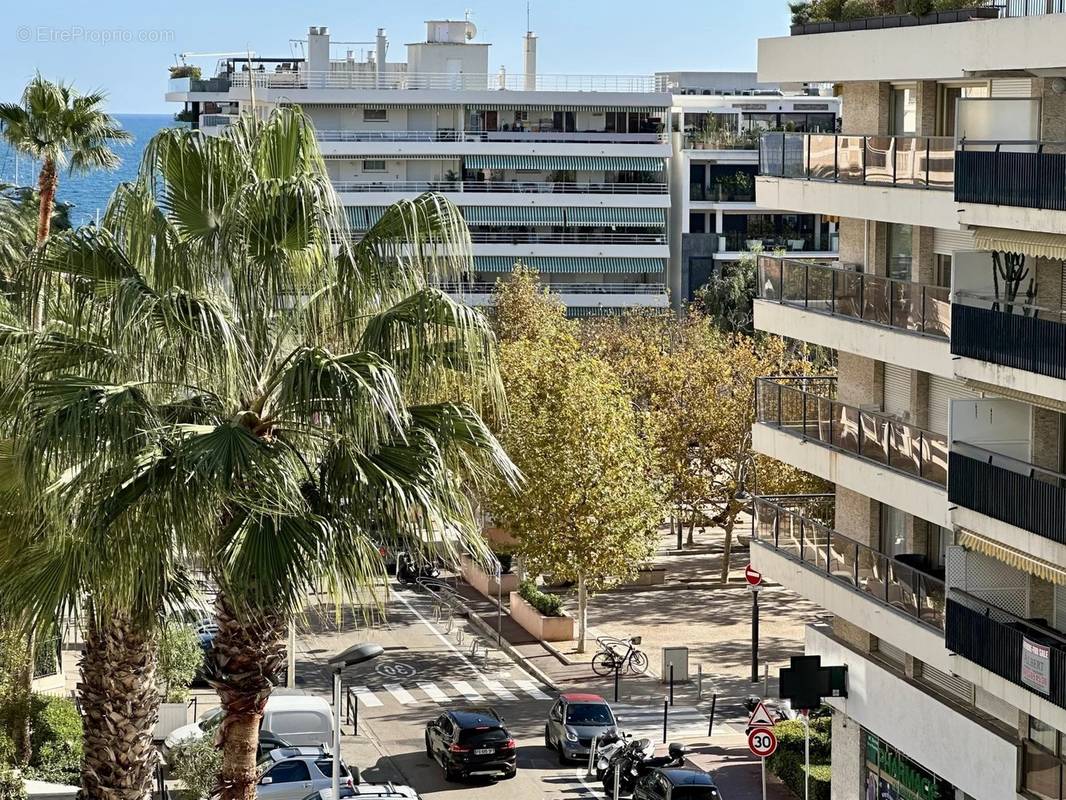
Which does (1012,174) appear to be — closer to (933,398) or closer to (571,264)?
(933,398)

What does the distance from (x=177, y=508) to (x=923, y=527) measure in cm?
1413

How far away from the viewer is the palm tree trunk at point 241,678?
1638 centimetres

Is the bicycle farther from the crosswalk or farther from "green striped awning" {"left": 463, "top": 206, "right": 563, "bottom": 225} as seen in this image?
"green striped awning" {"left": 463, "top": 206, "right": 563, "bottom": 225}

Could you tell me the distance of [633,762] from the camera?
106ft

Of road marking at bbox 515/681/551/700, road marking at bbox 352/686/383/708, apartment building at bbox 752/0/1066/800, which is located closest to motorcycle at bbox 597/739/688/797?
apartment building at bbox 752/0/1066/800

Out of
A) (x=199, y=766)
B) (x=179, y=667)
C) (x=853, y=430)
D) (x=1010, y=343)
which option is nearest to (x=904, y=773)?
(x=853, y=430)

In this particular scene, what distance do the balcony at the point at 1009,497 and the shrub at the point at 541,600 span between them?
23.4 m

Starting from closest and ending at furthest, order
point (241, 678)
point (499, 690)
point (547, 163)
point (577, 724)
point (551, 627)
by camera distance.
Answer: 1. point (241, 678)
2. point (577, 724)
3. point (499, 690)
4. point (551, 627)
5. point (547, 163)

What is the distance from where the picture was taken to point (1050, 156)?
20516 mm

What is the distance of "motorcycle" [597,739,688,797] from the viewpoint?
32.0 m

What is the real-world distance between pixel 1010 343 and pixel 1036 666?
3.90 metres

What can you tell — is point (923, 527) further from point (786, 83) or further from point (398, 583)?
point (398, 583)

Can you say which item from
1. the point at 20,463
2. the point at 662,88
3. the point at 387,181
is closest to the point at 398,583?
the point at 20,463

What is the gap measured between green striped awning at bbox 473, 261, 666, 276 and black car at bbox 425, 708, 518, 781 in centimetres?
5984
